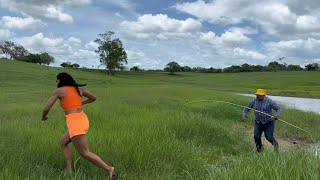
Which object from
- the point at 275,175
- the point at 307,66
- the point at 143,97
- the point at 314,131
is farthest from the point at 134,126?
the point at 307,66

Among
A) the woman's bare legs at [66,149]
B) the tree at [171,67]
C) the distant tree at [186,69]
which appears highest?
the woman's bare legs at [66,149]

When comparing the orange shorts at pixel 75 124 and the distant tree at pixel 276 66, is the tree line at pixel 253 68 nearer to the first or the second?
→ the distant tree at pixel 276 66

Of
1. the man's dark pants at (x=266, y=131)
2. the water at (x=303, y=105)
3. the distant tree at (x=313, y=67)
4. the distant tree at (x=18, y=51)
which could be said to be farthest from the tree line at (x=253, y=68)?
the man's dark pants at (x=266, y=131)

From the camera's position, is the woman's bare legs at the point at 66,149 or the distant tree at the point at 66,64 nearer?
the woman's bare legs at the point at 66,149

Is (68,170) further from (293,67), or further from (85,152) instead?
(293,67)

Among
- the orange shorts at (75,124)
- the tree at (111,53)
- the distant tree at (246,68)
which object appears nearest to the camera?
the orange shorts at (75,124)

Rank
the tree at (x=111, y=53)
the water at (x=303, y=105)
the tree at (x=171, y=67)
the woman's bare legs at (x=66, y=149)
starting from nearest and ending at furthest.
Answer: the woman's bare legs at (x=66, y=149) → the water at (x=303, y=105) → the tree at (x=111, y=53) → the tree at (x=171, y=67)

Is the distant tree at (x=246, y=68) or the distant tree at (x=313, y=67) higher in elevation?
the distant tree at (x=313, y=67)

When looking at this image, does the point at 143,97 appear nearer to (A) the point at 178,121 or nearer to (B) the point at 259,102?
(A) the point at 178,121

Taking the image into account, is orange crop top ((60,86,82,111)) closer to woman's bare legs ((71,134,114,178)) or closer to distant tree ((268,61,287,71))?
woman's bare legs ((71,134,114,178))

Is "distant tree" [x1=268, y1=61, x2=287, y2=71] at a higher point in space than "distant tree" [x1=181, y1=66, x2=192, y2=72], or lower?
higher

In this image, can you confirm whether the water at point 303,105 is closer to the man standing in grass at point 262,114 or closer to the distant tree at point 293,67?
the man standing in grass at point 262,114

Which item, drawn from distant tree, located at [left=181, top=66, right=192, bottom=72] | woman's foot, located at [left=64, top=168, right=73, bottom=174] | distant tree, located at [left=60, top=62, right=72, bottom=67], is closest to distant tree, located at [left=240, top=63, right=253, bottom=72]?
distant tree, located at [left=181, top=66, right=192, bottom=72]

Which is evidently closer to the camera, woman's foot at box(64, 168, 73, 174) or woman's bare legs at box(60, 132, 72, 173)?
woman's foot at box(64, 168, 73, 174)
